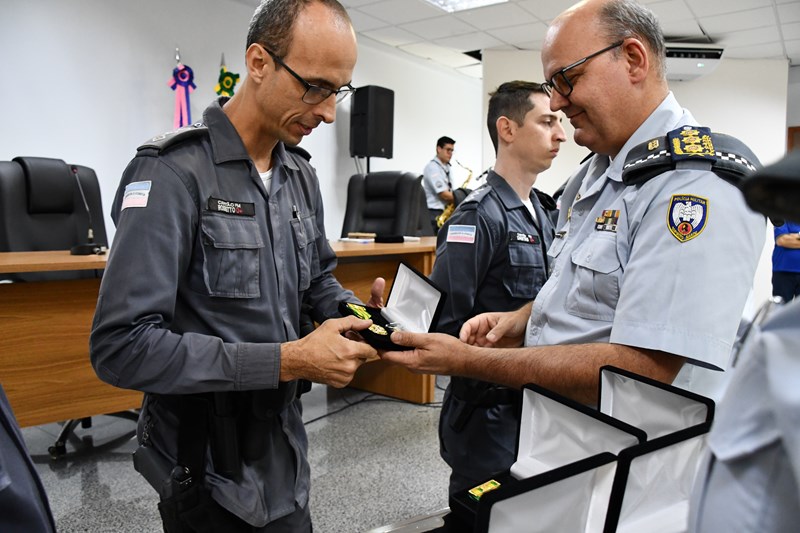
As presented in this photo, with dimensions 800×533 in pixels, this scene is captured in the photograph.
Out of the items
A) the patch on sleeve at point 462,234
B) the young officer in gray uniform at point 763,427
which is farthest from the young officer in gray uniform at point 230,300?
the young officer in gray uniform at point 763,427

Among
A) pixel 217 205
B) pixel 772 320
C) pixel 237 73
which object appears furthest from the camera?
pixel 237 73

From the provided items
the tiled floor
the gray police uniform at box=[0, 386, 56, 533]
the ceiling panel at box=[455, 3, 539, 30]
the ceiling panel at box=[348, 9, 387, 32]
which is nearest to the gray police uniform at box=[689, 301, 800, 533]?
the gray police uniform at box=[0, 386, 56, 533]

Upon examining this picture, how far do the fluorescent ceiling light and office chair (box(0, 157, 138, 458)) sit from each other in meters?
4.14

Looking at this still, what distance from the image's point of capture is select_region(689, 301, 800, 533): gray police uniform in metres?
0.28

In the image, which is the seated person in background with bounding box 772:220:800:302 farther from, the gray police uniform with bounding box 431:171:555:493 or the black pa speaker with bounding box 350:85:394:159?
the black pa speaker with bounding box 350:85:394:159

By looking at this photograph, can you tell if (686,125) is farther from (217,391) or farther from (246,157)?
→ (217,391)

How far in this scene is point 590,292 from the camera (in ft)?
3.46

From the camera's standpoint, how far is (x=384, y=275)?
3.32 meters

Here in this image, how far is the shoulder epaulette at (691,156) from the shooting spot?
920 millimetres

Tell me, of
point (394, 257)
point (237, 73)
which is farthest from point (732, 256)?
point (237, 73)

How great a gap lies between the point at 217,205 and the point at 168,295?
21 centimetres

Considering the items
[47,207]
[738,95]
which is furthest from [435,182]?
[47,207]

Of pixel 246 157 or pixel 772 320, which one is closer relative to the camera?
pixel 772 320

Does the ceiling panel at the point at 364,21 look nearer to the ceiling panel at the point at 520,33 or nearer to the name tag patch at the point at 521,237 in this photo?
the ceiling panel at the point at 520,33
